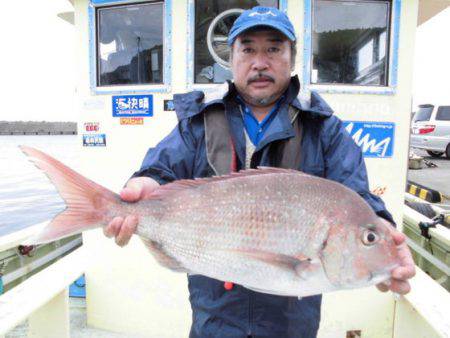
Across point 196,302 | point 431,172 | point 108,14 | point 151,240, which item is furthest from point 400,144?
point 431,172

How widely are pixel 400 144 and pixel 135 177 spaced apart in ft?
9.24

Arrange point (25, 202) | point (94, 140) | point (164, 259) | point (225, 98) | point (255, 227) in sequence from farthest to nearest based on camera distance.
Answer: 1. point (25, 202)
2. point (94, 140)
3. point (225, 98)
4. point (164, 259)
5. point (255, 227)

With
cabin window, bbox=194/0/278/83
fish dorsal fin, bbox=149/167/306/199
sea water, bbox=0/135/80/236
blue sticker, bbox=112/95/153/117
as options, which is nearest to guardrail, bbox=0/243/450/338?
fish dorsal fin, bbox=149/167/306/199

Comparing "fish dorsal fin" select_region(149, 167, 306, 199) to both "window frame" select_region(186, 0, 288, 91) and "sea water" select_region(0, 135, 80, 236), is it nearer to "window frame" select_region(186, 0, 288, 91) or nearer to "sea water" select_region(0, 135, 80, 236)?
"window frame" select_region(186, 0, 288, 91)

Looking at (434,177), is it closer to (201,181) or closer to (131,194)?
(201,181)

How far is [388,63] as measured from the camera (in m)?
3.73

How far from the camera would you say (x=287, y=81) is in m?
2.08

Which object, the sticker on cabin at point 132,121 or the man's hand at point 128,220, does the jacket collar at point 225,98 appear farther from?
the sticker on cabin at point 132,121

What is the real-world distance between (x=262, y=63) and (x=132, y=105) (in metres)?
2.31

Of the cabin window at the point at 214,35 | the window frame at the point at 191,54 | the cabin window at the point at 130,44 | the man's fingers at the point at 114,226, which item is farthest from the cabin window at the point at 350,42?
the man's fingers at the point at 114,226

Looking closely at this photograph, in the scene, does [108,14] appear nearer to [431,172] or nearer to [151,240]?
[151,240]

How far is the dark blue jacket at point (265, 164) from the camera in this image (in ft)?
6.49

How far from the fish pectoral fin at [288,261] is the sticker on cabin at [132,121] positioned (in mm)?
2713

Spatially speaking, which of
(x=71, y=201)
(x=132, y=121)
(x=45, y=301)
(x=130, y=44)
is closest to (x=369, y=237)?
(x=71, y=201)
